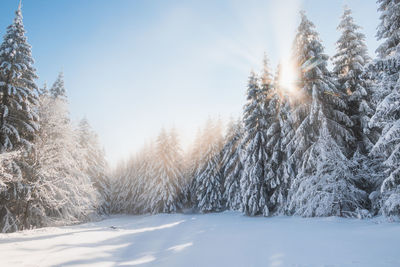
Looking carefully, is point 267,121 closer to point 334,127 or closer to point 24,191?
point 334,127

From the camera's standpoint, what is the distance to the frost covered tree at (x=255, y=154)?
1995 centimetres

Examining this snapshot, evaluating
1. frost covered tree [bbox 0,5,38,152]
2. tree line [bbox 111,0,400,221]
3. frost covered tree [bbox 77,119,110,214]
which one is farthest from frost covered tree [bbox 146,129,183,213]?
frost covered tree [bbox 0,5,38,152]

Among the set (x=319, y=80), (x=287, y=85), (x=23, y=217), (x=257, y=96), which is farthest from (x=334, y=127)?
(x=23, y=217)

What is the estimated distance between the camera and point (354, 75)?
51.8ft

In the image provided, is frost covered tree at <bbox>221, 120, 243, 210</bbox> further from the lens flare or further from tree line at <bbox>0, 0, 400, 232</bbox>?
the lens flare

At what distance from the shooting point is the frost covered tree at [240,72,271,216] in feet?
65.5

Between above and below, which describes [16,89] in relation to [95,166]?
above

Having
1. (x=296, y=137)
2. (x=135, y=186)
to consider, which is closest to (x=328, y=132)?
(x=296, y=137)

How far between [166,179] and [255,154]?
57.8 feet

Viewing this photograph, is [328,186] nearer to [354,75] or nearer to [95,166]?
[354,75]

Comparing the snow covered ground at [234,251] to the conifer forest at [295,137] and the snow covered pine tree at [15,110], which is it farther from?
the snow covered pine tree at [15,110]

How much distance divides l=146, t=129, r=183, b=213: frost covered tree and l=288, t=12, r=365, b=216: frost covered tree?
2152cm

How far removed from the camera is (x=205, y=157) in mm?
34312

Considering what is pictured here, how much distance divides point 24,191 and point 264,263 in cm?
1542
